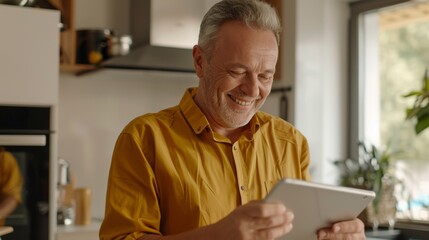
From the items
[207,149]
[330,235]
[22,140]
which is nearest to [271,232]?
[330,235]

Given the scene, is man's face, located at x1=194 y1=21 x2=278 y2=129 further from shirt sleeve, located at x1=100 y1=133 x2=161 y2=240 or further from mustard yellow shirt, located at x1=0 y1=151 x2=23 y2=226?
mustard yellow shirt, located at x1=0 y1=151 x2=23 y2=226

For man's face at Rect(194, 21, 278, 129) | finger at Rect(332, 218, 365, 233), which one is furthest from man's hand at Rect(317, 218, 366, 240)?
man's face at Rect(194, 21, 278, 129)

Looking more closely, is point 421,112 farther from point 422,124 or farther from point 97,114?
point 97,114

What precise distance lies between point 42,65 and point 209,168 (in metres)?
1.73

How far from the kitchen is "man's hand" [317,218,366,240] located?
233cm

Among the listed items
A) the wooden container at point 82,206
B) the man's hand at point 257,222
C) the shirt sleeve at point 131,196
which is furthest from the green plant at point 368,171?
the man's hand at point 257,222

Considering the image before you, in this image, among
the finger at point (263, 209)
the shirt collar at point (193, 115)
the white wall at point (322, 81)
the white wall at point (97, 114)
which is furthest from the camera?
the white wall at point (322, 81)

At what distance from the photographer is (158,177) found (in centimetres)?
158

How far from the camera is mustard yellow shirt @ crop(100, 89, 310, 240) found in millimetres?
1555

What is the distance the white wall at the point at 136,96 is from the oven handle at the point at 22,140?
709mm

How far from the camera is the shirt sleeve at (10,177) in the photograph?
307 cm

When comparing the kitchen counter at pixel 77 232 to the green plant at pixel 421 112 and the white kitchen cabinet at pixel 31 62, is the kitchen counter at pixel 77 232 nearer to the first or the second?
the white kitchen cabinet at pixel 31 62

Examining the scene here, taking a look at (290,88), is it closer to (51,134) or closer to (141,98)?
(141,98)

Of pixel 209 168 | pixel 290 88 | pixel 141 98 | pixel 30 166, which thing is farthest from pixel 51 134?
pixel 209 168
